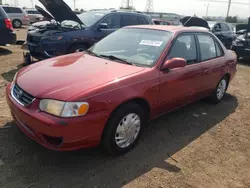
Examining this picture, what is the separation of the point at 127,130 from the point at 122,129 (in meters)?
0.09

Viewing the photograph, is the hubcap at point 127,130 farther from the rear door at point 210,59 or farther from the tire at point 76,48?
the tire at point 76,48

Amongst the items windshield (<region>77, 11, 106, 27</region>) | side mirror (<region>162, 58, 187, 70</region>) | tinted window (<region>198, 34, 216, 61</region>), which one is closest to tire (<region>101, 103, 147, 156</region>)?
side mirror (<region>162, 58, 187, 70</region>)

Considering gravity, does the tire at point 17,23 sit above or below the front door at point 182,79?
below

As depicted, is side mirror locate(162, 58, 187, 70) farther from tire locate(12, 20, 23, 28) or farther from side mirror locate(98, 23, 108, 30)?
tire locate(12, 20, 23, 28)

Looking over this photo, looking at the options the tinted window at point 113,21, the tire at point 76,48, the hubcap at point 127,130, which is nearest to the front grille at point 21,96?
the hubcap at point 127,130

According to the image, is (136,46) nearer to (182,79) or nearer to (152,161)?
(182,79)

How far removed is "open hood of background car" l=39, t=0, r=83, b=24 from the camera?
6410 mm

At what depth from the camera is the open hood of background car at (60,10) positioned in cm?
641

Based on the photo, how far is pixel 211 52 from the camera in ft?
15.6

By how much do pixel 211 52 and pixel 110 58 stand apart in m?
2.12

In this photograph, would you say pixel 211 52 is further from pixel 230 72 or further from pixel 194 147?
pixel 194 147

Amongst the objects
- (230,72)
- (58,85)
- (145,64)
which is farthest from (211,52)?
(58,85)

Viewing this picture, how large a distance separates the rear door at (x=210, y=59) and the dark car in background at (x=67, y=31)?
3.22 metres

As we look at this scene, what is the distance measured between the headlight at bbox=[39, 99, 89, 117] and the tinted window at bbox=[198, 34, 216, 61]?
2.60 m
